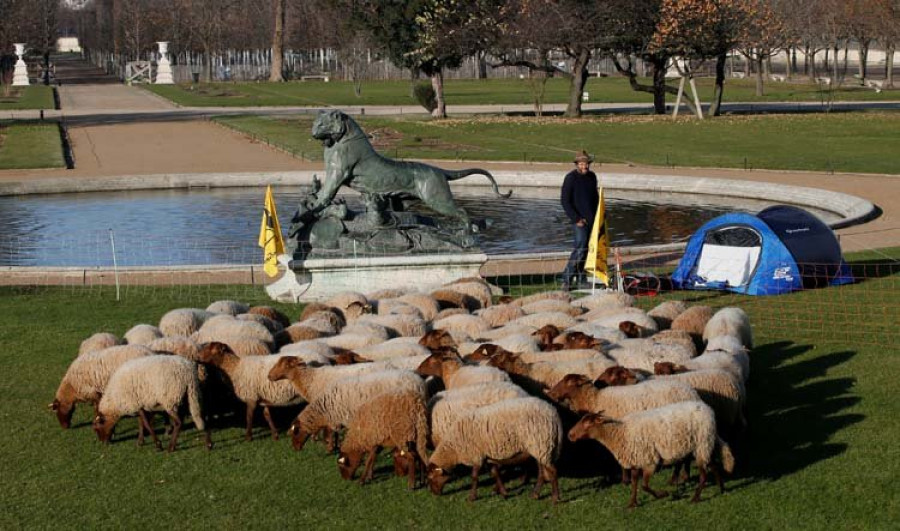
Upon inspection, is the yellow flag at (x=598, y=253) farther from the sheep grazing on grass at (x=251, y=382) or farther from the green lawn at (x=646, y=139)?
the green lawn at (x=646, y=139)

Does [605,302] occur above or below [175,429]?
above

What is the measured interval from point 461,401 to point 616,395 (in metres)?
1.26

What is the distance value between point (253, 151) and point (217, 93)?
4274cm

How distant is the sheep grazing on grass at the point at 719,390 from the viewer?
10664 millimetres

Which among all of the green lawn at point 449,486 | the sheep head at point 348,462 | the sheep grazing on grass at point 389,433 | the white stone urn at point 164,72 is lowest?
the green lawn at point 449,486

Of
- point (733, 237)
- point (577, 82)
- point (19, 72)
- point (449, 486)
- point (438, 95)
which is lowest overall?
point (449, 486)

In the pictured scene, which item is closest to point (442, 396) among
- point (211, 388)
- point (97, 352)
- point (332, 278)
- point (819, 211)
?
point (211, 388)

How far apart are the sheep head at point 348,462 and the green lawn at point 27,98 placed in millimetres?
59643

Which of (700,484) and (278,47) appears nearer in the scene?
(700,484)

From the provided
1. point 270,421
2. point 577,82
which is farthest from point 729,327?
point 577,82

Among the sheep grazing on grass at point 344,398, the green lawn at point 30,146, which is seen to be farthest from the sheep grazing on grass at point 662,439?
the green lawn at point 30,146

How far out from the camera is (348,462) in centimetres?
1030

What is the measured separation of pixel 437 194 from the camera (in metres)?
17.5

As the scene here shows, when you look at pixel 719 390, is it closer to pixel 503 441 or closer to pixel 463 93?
pixel 503 441
